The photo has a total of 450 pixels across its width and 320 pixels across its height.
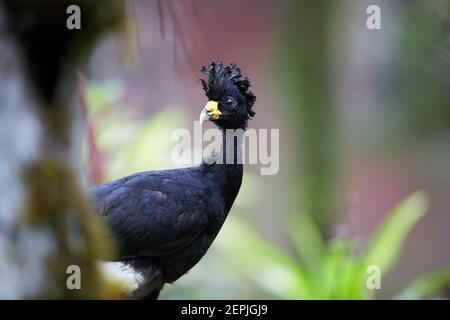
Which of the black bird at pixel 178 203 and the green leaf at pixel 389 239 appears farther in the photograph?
the green leaf at pixel 389 239

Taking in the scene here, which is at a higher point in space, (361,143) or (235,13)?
(235,13)

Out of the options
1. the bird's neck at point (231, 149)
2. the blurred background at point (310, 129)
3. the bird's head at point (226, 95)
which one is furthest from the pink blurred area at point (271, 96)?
the bird's neck at point (231, 149)

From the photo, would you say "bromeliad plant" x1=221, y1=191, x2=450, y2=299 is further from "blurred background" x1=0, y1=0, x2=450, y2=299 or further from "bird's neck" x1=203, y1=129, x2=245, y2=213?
"bird's neck" x1=203, y1=129, x2=245, y2=213

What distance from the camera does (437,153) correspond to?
17.3 ft

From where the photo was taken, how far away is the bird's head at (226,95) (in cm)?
234

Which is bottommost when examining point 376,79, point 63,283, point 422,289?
point 422,289

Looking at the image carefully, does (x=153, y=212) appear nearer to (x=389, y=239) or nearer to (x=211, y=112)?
(x=211, y=112)

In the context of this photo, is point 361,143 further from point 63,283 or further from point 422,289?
point 63,283

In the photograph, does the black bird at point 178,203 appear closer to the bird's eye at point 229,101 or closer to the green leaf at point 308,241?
the bird's eye at point 229,101

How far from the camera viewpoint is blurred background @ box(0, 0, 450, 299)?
3227mm

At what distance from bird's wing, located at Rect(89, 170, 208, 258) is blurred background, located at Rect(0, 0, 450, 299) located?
0.20m

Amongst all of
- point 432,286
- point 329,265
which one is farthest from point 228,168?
point 432,286

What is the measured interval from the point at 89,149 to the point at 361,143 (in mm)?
Answer: 2928
